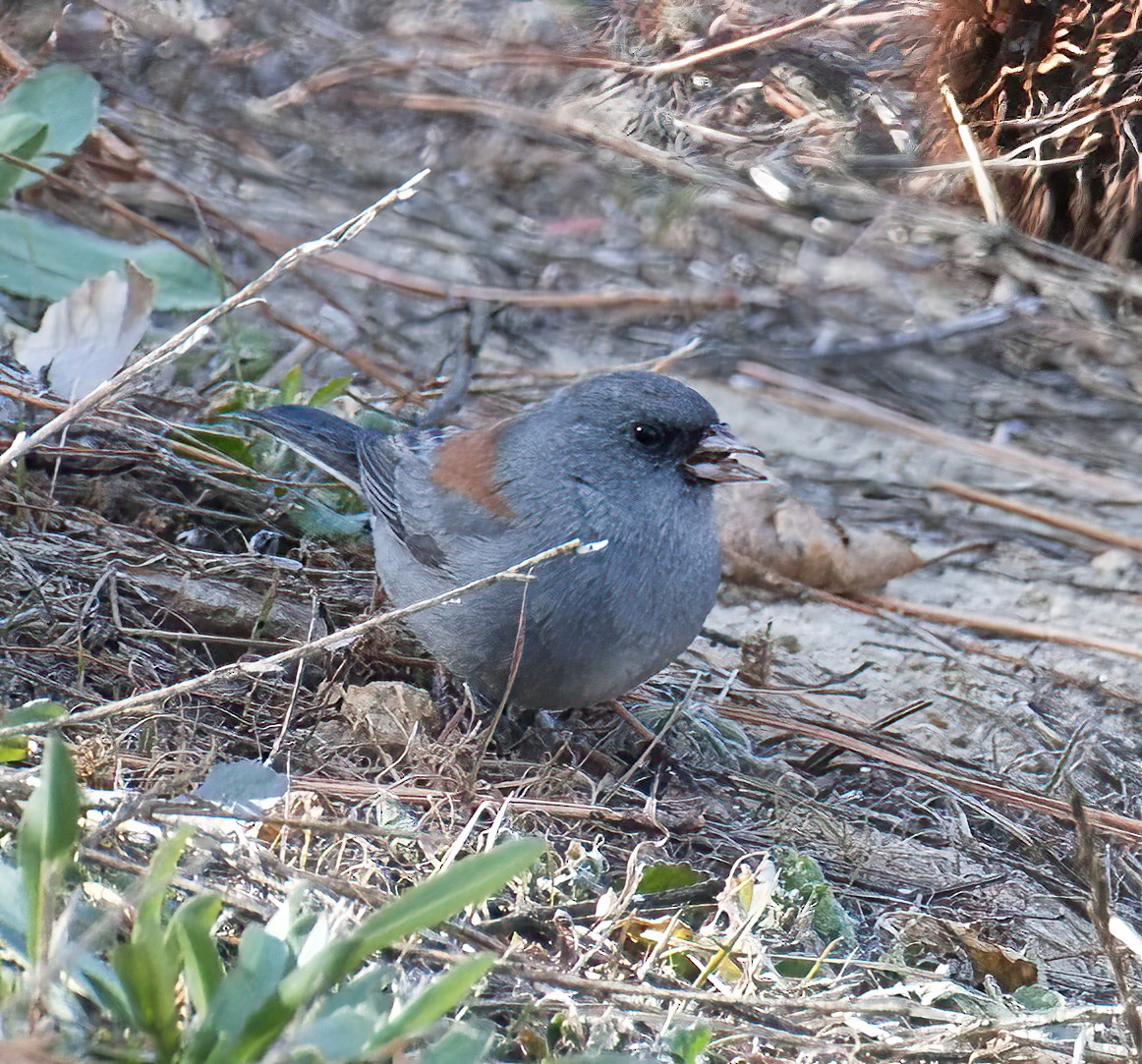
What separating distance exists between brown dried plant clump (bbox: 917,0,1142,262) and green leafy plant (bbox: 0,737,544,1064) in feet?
12.2

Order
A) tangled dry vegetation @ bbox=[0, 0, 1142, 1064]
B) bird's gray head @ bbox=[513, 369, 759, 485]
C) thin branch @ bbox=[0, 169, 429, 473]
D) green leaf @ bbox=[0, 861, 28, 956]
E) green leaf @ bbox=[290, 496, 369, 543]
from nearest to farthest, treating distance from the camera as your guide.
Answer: green leaf @ bbox=[0, 861, 28, 956]
thin branch @ bbox=[0, 169, 429, 473]
tangled dry vegetation @ bbox=[0, 0, 1142, 1064]
bird's gray head @ bbox=[513, 369, 759, 485]
green leaf @ bbox=[290, 496, 369, 543]

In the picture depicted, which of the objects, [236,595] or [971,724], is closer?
[236,595]

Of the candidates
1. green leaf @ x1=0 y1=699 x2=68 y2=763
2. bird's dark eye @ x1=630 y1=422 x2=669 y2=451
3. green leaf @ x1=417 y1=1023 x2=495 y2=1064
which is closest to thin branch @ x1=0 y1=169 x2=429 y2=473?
green leaf @ x1=0 y1=699 x2=68 y2=763

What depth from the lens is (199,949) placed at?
5.65 feet

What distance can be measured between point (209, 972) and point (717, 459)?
1846 mm

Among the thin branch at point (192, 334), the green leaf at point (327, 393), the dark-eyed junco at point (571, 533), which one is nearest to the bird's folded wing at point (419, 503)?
the dark-eyed junco at point (571, 533)

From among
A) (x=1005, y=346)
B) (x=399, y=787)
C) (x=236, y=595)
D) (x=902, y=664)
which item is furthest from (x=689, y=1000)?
(x=1005, y=346)

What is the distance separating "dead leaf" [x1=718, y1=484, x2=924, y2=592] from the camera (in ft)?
13.6

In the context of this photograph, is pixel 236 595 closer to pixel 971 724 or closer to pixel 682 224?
pixel 971 724

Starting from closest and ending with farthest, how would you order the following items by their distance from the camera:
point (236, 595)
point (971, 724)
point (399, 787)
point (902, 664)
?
point (399, 787)
point (236, 595)
point (971, 724)
point (902, 664)

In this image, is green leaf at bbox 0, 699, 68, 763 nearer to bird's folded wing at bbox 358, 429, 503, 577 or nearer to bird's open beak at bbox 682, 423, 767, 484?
bird's folded wing at bbox 358, 429, 503, 577

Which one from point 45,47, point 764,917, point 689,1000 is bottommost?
point 764,917

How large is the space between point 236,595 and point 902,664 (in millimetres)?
1888

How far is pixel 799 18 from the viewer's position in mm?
5137
